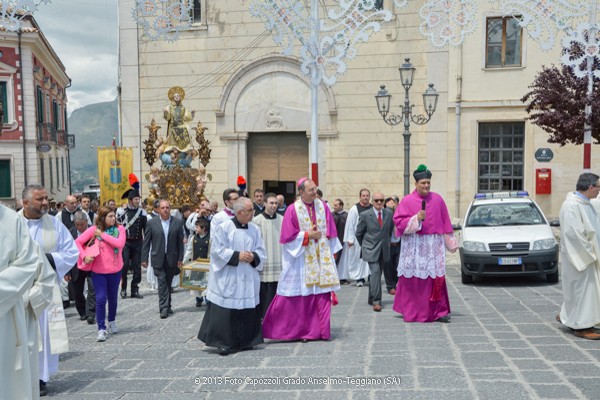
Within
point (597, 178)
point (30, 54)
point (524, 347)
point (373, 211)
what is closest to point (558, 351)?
point (524, 347)

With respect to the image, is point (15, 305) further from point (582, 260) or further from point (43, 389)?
point (582, 260)

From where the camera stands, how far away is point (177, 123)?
15.5m

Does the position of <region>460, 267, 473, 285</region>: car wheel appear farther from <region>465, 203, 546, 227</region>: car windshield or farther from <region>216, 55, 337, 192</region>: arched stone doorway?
<region>216, 55, 337, 192</region>: arched stone doorway

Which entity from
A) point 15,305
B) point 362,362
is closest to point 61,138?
point 362,362

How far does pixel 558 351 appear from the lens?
663 centimetres

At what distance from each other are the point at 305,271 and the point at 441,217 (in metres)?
2.01

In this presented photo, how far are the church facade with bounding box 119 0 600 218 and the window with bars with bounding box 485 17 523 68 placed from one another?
3cm

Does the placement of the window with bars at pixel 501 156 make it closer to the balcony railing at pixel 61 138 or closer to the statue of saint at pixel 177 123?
the statue of saint at pixel 177 123

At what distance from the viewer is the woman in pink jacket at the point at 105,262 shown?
7998 millimetres

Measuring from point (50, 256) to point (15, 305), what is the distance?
1934 mm

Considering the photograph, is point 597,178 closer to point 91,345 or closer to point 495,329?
point 495,329

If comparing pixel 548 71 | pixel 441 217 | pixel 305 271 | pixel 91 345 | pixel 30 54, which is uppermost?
pixel 30 54

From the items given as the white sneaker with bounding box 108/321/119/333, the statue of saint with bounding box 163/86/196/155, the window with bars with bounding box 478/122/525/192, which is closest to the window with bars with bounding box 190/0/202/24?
the statue of saint with bounding box 163/86/196/155

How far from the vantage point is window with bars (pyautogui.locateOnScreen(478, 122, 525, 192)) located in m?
20.0
